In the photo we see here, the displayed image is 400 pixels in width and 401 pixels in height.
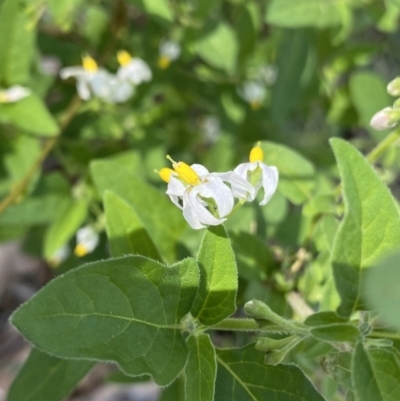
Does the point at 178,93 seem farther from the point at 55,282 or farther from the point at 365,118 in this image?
the point at 55,282

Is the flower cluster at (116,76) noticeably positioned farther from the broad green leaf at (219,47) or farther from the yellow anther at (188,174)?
the yellow anther at (188,174)

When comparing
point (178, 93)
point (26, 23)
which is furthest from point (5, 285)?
point (26, 23)

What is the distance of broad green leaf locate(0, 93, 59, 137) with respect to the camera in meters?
1.37

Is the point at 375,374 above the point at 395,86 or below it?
below

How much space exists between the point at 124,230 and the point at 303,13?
2.76 ft

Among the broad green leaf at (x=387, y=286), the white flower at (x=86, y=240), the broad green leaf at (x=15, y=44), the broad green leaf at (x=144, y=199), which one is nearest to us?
the broad green leaf at (x=387, y=286)

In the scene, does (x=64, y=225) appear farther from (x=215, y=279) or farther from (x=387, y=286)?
(x=387, y=286)

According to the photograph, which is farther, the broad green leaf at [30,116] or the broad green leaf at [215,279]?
the broad green leaf at [30,116]

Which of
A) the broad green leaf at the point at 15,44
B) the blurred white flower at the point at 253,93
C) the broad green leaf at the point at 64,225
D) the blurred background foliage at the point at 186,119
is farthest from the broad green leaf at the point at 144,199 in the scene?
the blurred white flower at the point at 253,93

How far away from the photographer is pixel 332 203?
1084mm

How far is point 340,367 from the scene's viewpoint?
0.75 meters

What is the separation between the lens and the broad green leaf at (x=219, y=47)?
1590 millimetres

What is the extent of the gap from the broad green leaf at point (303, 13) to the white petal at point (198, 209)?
79cm

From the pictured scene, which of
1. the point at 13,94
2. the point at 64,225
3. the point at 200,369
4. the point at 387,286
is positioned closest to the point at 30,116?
the point at 13,94
